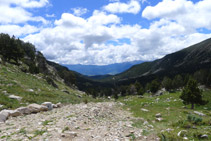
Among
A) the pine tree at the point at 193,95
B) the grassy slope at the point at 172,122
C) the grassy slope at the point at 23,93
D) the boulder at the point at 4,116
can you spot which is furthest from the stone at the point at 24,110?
the pine tree at the point at 193,95

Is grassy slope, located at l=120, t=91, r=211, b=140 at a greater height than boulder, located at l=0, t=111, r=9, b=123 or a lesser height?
lesser

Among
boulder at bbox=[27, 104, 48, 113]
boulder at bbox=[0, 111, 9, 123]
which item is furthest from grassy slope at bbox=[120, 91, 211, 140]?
boulder at bbox=[0, 111, 9, 123]

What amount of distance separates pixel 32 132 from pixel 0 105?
8.77 m

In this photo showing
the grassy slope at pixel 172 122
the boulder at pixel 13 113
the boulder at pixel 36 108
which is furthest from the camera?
the boulder at pixel 36 108

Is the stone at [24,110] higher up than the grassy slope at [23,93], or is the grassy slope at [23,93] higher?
the grassy slope at [23,93]

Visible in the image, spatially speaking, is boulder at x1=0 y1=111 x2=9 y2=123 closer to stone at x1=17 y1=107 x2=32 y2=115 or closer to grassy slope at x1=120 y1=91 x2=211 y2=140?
stone at x1=17 y1=107 x2=32 y2=115

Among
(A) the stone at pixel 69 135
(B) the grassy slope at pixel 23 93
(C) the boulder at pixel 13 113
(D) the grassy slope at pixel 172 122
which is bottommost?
(D) the grassy slope at pixel 172 122

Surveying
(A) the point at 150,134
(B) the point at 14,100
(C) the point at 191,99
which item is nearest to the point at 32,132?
(A) the point at 150,134

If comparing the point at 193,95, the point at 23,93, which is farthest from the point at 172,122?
the point at 193,95

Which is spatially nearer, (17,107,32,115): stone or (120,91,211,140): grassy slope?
(120,91,211,140): grassy slope

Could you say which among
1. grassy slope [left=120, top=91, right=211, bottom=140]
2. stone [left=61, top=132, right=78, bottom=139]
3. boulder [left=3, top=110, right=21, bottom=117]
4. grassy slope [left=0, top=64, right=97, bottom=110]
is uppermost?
grassy slope [left=0, top=64, right=97, bottom=110]

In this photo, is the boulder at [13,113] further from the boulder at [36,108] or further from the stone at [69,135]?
the stone at [69,135]

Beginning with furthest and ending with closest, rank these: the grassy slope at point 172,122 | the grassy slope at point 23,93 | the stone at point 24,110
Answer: the grassy slope at point 23,93 < the stone at point 24,110 < the grassy slope at point 172,122

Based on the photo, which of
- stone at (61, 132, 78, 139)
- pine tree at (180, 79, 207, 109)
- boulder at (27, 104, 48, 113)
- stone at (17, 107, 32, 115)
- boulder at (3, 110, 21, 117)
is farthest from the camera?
pine tree at (180, 79, 207, 109)
